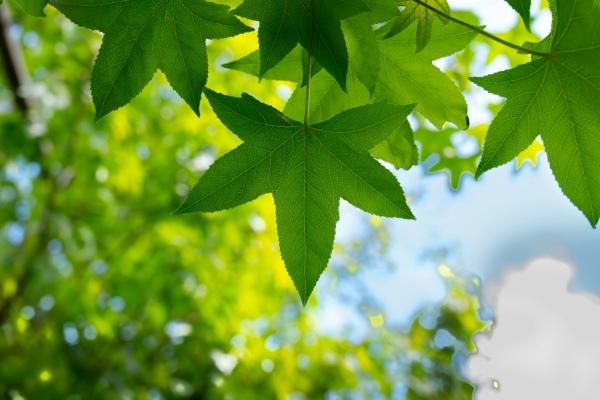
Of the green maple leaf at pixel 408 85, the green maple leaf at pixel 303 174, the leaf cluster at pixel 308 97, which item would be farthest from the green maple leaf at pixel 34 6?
the green maple leaf at pixel 408 85

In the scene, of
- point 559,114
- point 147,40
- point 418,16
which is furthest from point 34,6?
point 559,114

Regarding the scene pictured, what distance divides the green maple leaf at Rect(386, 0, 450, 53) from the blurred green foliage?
201 centimetres

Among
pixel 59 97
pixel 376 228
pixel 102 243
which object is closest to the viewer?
pixel 59 97

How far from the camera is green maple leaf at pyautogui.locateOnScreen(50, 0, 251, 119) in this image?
2.33 feet

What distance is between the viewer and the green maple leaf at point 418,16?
28.6 inches

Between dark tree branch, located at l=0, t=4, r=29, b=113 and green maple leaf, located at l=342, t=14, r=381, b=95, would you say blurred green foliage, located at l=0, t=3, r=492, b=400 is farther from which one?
green maple leaf, located at l=342, t=14, r=381, b=95

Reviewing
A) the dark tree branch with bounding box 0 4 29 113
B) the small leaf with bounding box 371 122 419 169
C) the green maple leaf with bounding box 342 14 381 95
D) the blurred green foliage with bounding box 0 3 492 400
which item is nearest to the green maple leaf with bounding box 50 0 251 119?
the green maple leaf with bounding box 342 14 381 95

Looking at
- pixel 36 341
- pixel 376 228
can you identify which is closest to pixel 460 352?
pixel 376 228

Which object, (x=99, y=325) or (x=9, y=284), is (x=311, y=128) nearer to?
(x=99, y=325)

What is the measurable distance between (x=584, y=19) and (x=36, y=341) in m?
2.57

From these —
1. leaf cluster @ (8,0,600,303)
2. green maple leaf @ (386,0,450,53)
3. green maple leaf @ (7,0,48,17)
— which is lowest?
green maple leaf @ (7,0,48,17)

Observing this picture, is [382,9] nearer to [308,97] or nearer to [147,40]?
[308,97]

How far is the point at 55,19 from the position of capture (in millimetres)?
3367

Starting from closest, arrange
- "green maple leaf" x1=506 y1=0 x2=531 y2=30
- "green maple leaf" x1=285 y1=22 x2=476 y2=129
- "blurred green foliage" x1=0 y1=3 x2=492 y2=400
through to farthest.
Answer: "green maple leaf" x1=506 y1=0 x2=531 y2=30 → "green maple leaf" x1=285 y1=22 x2=476 y2=129 → "blurred green foliage" x1=0 y1=3 x2=492 y2=400
